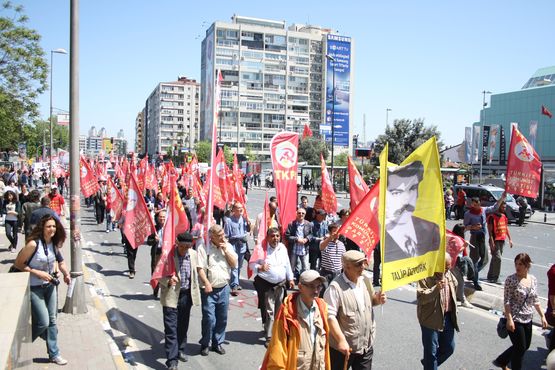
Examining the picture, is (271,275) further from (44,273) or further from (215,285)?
(44,273)

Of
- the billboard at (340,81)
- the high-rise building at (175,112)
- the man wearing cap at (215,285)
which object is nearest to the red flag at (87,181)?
the man wearing cap at (215,285)

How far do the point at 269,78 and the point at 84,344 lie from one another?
91281mm

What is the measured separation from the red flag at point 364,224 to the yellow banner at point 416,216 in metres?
1.60

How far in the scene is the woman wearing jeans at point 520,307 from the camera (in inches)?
223

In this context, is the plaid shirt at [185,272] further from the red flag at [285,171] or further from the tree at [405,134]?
the tree at [405,134]

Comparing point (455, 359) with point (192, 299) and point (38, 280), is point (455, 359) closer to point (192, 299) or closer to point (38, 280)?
point (192, 299)

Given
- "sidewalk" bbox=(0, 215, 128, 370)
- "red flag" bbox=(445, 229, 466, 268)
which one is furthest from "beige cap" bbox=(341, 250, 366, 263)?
"sidewalk" bbox=(0, 215, 128, 370)

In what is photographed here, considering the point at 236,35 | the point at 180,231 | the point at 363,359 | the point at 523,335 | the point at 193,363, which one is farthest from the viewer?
the point at 236,35

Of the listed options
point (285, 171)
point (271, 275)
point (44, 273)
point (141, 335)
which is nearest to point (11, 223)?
point (141, 335)

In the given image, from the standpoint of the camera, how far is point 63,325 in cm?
745

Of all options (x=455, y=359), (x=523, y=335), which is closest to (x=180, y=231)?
(x=455, y=359)

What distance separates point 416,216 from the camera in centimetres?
483

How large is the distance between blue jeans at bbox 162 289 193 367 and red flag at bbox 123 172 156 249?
6.57 feet

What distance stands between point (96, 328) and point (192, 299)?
1961mm
